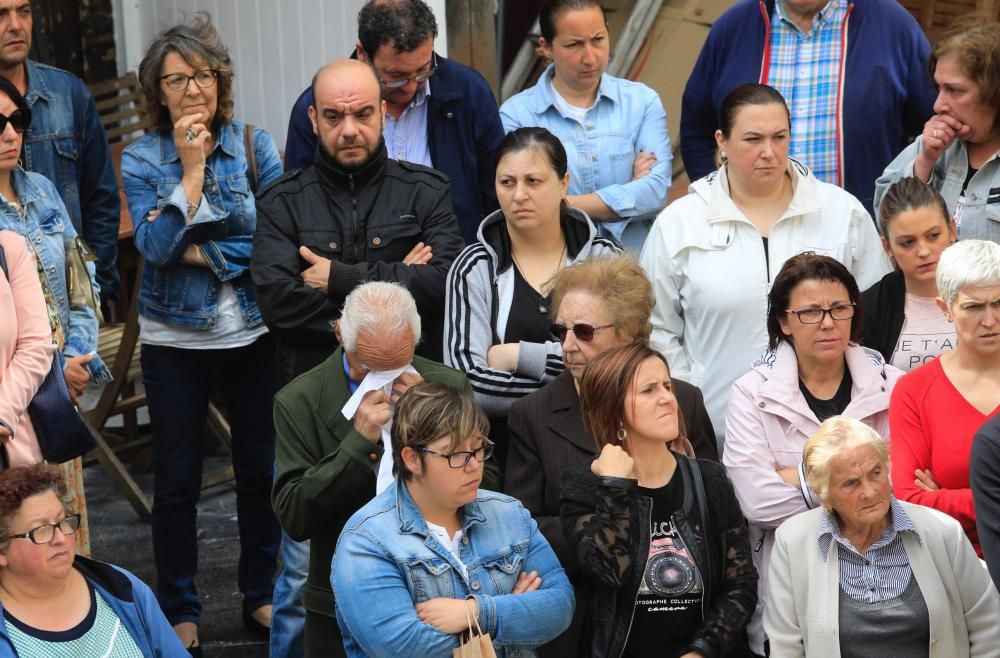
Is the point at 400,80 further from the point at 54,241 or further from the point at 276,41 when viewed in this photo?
the point at 276,41

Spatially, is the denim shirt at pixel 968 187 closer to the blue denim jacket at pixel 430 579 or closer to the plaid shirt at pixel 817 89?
the plaid shirt at pixel 817 89

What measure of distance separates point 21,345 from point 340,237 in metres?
1.07

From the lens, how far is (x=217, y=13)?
7648 millimetres

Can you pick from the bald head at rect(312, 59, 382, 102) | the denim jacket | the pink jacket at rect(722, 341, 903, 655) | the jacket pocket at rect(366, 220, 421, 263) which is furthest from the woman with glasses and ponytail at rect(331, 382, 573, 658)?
the denim jacket

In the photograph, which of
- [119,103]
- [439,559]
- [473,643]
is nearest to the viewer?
[473,643]

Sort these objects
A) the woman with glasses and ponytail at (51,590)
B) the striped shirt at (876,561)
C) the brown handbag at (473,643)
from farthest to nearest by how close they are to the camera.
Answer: the striped shirt at (876,561)
the woman with glasses and ponytail at (51,590)
the brown handbag at (473,643)

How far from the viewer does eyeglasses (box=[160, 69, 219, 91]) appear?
16.7 ft

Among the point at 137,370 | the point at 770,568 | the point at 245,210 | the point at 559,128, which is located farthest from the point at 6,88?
the point at 770,568

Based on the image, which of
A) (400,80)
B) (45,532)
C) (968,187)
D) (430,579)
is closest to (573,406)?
(430,579)

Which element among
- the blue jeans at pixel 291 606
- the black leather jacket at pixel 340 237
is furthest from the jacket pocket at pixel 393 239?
the blue jeans at pixel 291 606

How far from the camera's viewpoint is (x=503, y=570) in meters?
3.67

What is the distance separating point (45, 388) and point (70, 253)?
660 millimetres

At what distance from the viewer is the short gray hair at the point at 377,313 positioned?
160 inches

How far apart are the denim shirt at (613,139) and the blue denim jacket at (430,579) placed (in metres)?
1.93
